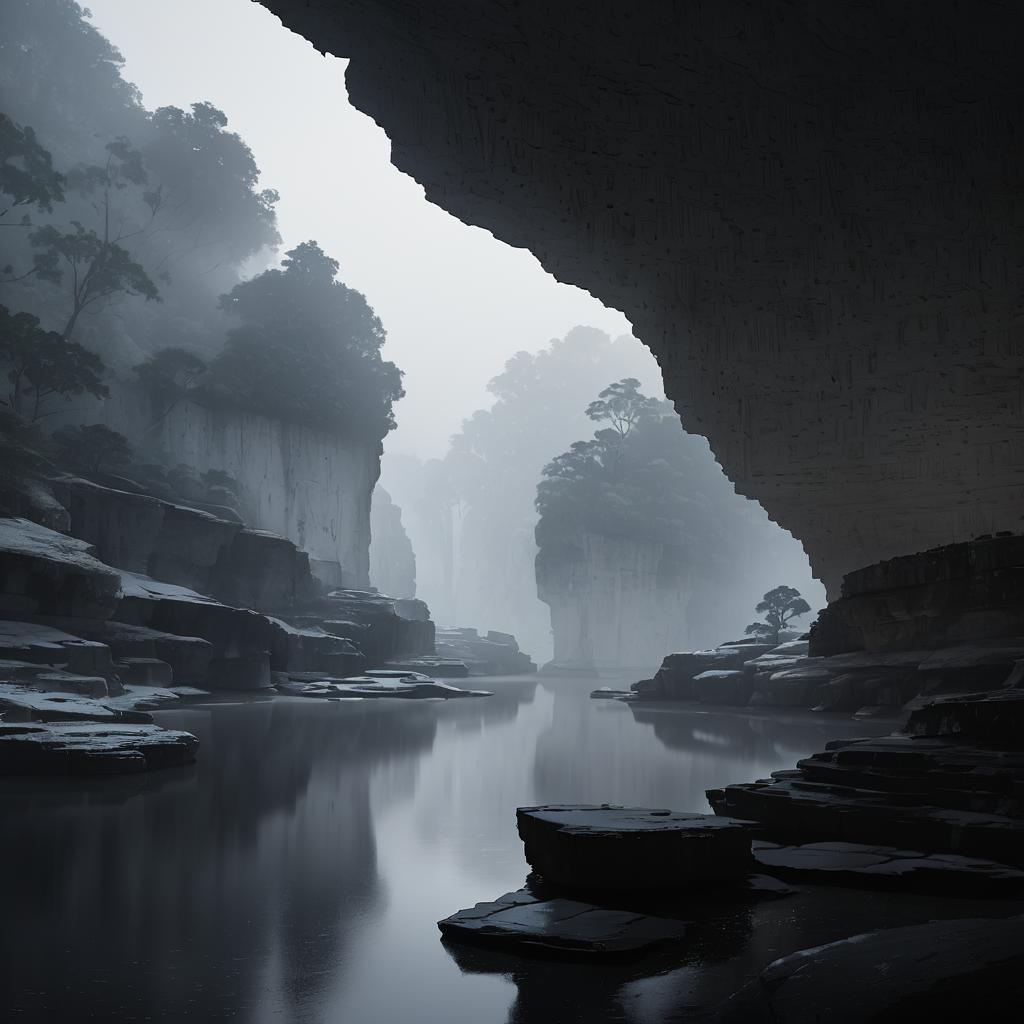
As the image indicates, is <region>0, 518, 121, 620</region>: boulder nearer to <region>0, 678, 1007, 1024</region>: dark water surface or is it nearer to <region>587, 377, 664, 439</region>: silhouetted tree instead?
<region>0, 678, 1007, 1024</region>: dark water surface

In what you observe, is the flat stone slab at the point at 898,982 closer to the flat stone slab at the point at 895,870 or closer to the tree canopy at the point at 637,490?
the flat stone slab at the point at 895,870

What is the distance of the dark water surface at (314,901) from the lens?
94.3 inches

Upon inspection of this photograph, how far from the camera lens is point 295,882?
12.6ft

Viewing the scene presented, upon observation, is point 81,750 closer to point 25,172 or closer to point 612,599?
point 25,172

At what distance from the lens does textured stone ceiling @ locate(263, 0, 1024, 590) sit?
26.0 feet

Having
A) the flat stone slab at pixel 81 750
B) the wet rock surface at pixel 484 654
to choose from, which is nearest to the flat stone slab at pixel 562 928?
the flat stone slab at pixel 81 750

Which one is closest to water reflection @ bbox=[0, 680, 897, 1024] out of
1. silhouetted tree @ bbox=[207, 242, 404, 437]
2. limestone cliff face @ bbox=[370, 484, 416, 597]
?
silhouetted tree @ bbox=[207, 242, 404, 437]

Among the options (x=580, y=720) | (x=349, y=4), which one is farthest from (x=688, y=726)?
(x=349, y=4)

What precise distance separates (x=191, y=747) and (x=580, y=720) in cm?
870

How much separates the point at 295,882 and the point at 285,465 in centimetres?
3773

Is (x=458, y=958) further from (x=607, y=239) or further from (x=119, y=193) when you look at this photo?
(x=119, y=193)

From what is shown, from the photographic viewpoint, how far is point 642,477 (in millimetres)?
55219

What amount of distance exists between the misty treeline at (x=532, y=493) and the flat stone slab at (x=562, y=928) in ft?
180

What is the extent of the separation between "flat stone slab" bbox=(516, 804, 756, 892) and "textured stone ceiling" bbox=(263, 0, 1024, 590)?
6.80 m
